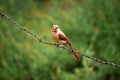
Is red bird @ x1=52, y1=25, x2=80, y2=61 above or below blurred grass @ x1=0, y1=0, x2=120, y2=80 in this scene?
below

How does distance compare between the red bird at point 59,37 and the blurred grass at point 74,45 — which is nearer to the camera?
the red bird at point 59,37

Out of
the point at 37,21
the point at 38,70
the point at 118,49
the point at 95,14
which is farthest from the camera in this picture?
the point at 37,21

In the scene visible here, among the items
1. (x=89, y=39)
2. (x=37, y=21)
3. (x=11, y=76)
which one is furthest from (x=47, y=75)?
(x=37, y=21)

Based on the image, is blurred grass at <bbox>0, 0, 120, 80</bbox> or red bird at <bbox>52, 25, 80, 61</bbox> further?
blurred grass at <bbox>0, 0, 120, 80</bbox>

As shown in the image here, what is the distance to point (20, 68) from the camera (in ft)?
18.2

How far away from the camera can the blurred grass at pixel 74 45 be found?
5422 mm

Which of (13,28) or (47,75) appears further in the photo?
(13,28)

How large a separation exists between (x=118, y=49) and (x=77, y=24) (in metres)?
0.79

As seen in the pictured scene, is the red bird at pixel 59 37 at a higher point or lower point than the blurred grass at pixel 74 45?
lower

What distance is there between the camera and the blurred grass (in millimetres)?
5422

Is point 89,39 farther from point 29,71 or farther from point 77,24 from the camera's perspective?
point 29,71

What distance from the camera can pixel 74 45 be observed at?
575 cm

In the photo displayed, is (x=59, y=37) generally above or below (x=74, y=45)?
below

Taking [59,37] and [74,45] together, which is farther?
[74,45]
